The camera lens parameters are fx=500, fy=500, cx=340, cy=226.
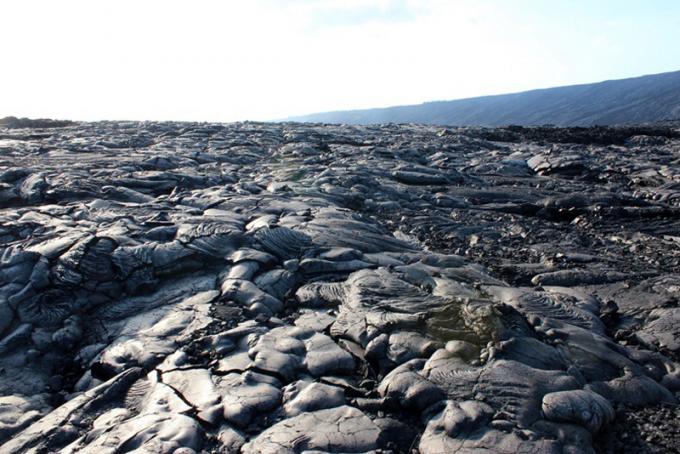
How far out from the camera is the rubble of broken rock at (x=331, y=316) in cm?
319

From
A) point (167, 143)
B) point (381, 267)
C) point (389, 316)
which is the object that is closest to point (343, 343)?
point (389, 316)

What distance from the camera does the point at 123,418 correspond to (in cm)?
339

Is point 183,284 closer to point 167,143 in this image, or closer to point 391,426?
point 391,426

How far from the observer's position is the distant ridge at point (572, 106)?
36.7 meters

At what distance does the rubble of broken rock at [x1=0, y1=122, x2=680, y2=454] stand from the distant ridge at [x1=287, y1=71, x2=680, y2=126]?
1202 inches

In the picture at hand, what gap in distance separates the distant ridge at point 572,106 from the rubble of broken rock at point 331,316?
100ft

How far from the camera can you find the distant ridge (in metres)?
36.7

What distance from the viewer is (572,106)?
146 ft

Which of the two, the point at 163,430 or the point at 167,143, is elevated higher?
the point at 167,143

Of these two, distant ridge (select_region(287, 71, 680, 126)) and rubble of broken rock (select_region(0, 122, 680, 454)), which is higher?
distant ridge (select_region(287, 71, 680, 126))

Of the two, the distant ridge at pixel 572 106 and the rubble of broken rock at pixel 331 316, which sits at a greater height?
the distant ridge at pixel 572 106

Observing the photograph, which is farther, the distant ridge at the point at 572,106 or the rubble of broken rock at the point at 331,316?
the distant ridge at the point at 572,106

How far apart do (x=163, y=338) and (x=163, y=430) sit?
1.32m

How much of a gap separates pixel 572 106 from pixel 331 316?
46.5 metres
